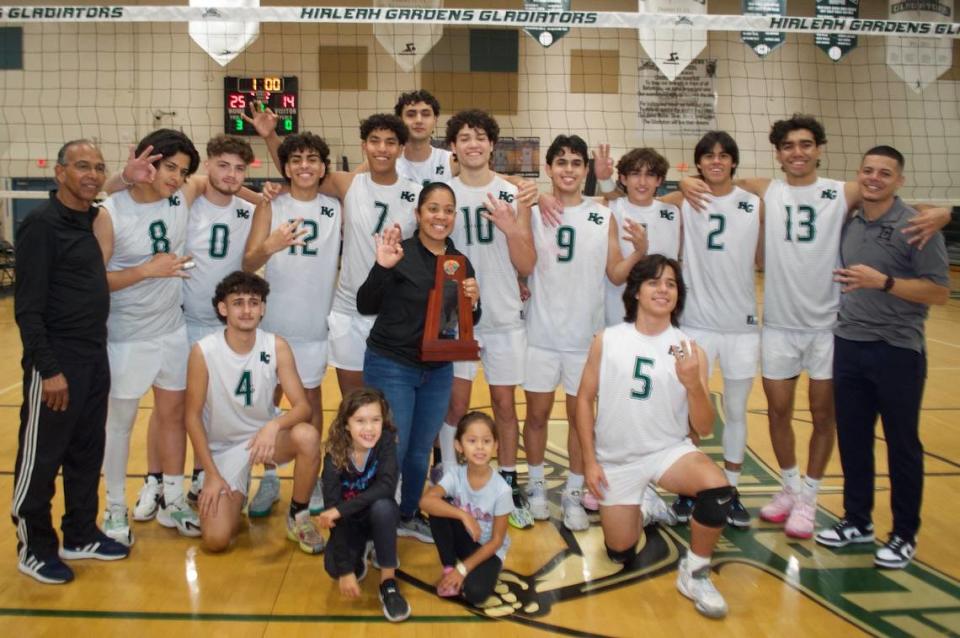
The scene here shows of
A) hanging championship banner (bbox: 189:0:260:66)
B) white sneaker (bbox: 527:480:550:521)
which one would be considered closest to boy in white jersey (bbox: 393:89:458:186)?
white sneaker (bbox: 527:480:550:521)

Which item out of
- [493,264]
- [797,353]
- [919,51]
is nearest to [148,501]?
[493,264]

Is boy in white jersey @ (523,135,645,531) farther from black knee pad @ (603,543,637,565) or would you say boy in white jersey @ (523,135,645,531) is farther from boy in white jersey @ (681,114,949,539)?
boy in white jersey @ (681,114,949,539)

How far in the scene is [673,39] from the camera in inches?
411

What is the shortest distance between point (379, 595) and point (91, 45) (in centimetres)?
1621

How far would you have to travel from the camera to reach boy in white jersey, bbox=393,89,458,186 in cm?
466

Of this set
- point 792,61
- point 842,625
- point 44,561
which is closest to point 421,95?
point 44,561

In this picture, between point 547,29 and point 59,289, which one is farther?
point 547,29

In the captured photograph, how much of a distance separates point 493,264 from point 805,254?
5.61ft

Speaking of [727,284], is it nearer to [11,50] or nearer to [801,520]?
[801,520]

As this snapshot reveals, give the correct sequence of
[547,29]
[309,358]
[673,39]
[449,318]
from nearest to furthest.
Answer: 1. [449,318]
2. [309,358]
3. [547,29]
4. [673,39]

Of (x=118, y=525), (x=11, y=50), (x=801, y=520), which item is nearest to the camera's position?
(x=118, y=525)

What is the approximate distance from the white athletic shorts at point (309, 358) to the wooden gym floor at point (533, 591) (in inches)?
32.2

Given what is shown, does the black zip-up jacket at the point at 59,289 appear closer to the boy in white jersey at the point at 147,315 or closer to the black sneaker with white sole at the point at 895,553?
the boy in white jersey at the point at 147,315

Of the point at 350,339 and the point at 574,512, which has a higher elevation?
the point at 350,339
